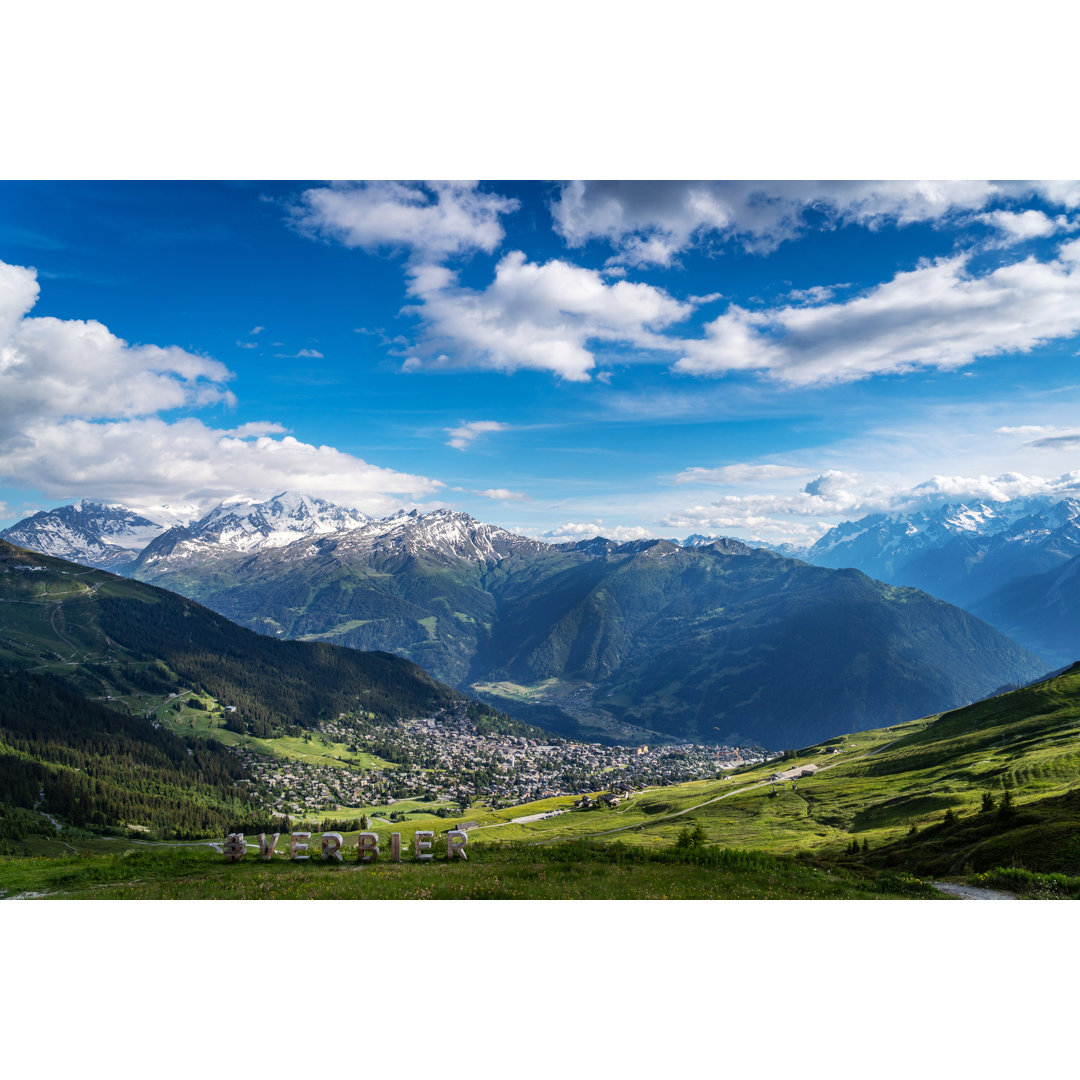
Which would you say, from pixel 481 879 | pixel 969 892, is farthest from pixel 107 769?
pixel 969 892

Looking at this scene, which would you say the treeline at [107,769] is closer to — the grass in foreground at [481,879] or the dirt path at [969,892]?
the grass in foreground at [481,879]

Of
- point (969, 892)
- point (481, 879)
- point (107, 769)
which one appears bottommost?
point (107, 769)

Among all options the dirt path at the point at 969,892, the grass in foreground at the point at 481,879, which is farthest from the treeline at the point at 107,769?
the dirt path at the point at 969,892

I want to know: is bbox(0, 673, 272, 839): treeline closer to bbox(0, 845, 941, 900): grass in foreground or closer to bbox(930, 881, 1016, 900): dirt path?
bbox(0, 845, 941, 900): grass in foreground

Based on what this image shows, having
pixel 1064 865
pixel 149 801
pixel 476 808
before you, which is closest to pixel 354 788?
pixel 476 808

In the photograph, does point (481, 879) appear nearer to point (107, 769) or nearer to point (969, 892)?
point (969, 892)
